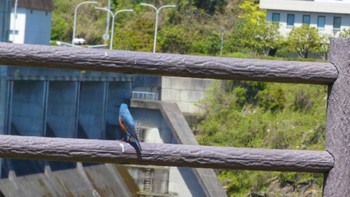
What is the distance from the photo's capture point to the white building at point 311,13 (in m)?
44.7

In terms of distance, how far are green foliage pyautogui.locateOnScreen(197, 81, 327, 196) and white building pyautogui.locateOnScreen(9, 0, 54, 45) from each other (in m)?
8.24

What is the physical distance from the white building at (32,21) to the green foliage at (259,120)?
824 cm

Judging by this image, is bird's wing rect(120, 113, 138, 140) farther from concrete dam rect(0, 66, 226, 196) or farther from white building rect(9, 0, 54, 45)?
white building rect(9, 0, 54, 45)

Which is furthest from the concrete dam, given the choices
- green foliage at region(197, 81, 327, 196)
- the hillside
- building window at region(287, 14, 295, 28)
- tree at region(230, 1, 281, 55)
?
building window at region(287, 14, 295, 28)

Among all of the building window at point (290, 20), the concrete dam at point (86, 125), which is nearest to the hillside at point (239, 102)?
the concrete dam at point (86, 125)

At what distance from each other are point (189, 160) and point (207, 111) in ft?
104

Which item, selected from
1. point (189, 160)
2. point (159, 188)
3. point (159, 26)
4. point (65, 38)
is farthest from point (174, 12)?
point (189, 160)

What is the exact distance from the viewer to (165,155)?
4410 millimetres

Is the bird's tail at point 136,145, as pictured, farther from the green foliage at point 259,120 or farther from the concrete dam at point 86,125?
the green foliage at point 259,120

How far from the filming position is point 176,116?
35.4 meters

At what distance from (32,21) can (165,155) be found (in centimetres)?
3997

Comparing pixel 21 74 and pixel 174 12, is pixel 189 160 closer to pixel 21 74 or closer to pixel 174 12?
pixel 21 74

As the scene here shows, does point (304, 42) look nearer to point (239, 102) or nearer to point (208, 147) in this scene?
point (239, 102)

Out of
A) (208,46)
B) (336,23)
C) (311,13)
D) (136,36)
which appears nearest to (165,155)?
(208,46)
